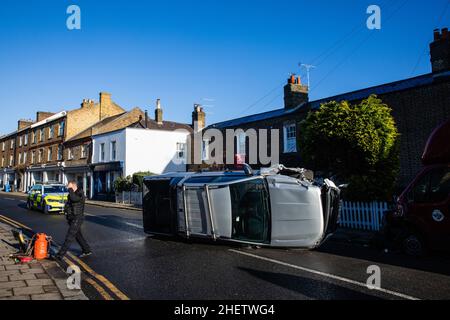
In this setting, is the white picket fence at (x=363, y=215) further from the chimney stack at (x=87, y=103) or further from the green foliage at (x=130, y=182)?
the chimney stack at (x=87, y=103)

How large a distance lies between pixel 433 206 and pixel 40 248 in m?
9.23

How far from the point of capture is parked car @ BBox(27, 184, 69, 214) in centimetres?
1744

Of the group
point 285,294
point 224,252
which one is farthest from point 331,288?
point 224,252

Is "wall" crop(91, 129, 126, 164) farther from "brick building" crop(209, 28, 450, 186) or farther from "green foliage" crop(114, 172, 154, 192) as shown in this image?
"brick building" crop(209, 28, 450, 186)

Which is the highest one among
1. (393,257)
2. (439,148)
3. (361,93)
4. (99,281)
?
(361,93)

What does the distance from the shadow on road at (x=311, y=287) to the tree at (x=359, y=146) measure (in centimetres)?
689

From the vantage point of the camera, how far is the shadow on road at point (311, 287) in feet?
15.9

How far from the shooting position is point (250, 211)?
7.86 metres

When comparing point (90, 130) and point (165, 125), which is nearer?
point (90, 130)

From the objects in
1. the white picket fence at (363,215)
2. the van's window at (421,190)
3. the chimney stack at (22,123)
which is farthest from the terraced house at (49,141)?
the van's window at (421,190)

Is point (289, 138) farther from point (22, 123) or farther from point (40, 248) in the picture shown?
point (22, 123)

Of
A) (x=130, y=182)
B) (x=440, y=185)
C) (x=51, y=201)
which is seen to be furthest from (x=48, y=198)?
(x=440, y=185)

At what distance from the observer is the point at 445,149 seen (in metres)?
7.50

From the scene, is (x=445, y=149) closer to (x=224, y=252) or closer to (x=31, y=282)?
(x=224, y=252)
